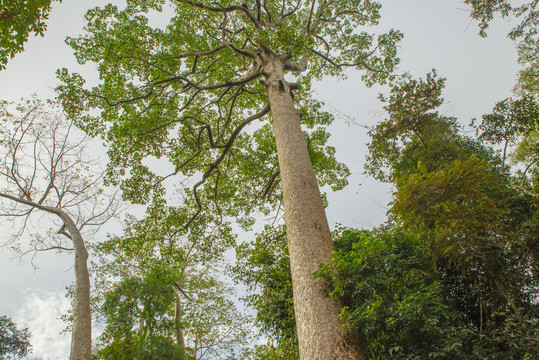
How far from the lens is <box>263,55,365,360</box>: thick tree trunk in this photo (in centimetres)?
276

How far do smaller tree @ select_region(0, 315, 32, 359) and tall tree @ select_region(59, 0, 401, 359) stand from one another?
1629 cm

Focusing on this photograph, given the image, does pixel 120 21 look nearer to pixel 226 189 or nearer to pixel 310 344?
pixel 226 189

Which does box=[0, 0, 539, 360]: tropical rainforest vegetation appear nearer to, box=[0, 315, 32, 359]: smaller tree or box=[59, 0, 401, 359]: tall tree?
box=[59, 0, 401, 359]: tall tree

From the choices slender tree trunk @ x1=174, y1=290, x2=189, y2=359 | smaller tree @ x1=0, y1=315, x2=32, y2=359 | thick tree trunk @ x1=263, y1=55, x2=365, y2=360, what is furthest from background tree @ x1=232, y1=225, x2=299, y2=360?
smaller tree @ x1=0, y1=315, x2=32, y2=359

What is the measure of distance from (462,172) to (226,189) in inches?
281

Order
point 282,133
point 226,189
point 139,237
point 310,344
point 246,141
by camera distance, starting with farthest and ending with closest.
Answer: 1. point 246,141
2. point 226,189
3. point 139,237
4. point 282,133
5. point 310,344

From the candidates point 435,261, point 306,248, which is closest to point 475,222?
point 435,261

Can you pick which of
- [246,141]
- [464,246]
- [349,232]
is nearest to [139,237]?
[246,141]

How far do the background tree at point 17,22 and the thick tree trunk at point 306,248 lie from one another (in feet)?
10.7

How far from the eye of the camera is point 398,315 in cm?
296

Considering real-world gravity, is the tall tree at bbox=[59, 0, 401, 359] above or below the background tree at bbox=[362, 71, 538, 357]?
above

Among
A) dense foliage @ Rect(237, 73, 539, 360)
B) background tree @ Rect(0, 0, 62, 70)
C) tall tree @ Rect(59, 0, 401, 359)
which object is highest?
tall tree @ Rect(59, 0, 401, 359)

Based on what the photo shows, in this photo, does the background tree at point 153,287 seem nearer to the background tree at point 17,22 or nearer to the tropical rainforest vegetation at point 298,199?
the tropical rainforest vegetation at point 298,199

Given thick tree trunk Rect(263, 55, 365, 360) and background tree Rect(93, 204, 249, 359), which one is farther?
background tree Rect(93, 204, 249, 359)
